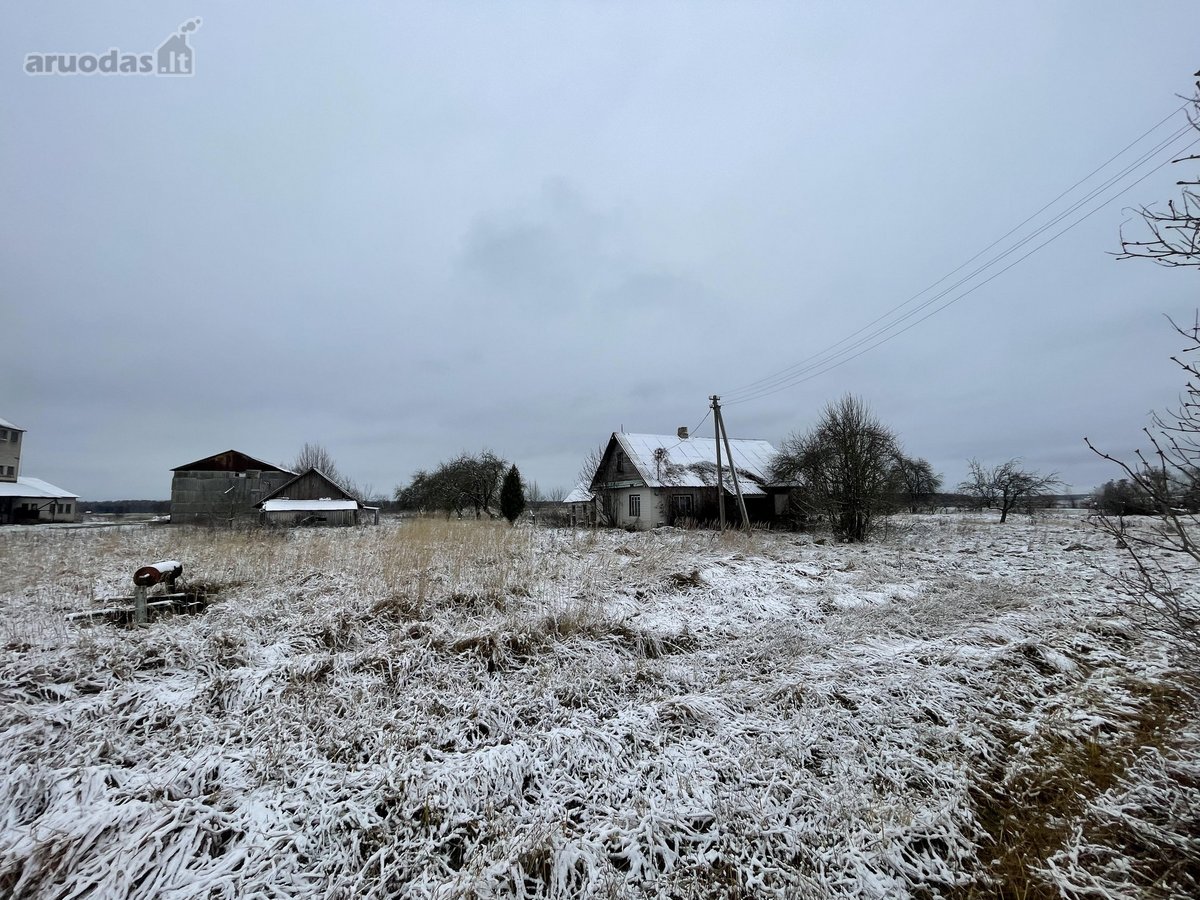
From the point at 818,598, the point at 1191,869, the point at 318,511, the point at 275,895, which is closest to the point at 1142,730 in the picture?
the point at 1191,869

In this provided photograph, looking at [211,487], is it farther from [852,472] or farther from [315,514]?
[852,472]

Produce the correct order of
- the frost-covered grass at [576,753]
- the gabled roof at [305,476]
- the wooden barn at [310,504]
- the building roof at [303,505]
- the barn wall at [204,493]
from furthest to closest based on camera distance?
1. the barn wall at [204,493]
2. the gabled roof at [305,476]
3. the wooden barn at [310,504]
4. the building roof at [303,505]
5. the frost-covered grass at [576,753]

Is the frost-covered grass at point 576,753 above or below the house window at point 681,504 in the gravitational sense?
below

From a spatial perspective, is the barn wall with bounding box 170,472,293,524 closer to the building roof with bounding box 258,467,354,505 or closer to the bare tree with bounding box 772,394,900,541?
the building roof with bounding box 258,467,354,505

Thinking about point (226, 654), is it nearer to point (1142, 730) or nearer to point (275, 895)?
point (275, 895)

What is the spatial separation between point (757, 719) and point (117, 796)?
191 inches

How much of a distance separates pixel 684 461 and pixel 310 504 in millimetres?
22679

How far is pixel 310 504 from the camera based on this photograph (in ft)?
95.0

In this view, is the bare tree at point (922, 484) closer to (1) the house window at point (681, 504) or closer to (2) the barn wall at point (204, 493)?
(1) the house window at point (681, 504)

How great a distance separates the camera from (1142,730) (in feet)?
14.0

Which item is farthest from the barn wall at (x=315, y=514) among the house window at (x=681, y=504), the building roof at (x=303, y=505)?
the house window at (x=681, y=504)

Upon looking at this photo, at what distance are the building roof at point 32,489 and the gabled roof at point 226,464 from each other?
15.6 m

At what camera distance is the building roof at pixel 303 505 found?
92.1 ft

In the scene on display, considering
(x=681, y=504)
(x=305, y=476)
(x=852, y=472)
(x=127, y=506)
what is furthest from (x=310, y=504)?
(x=127, y=506)
